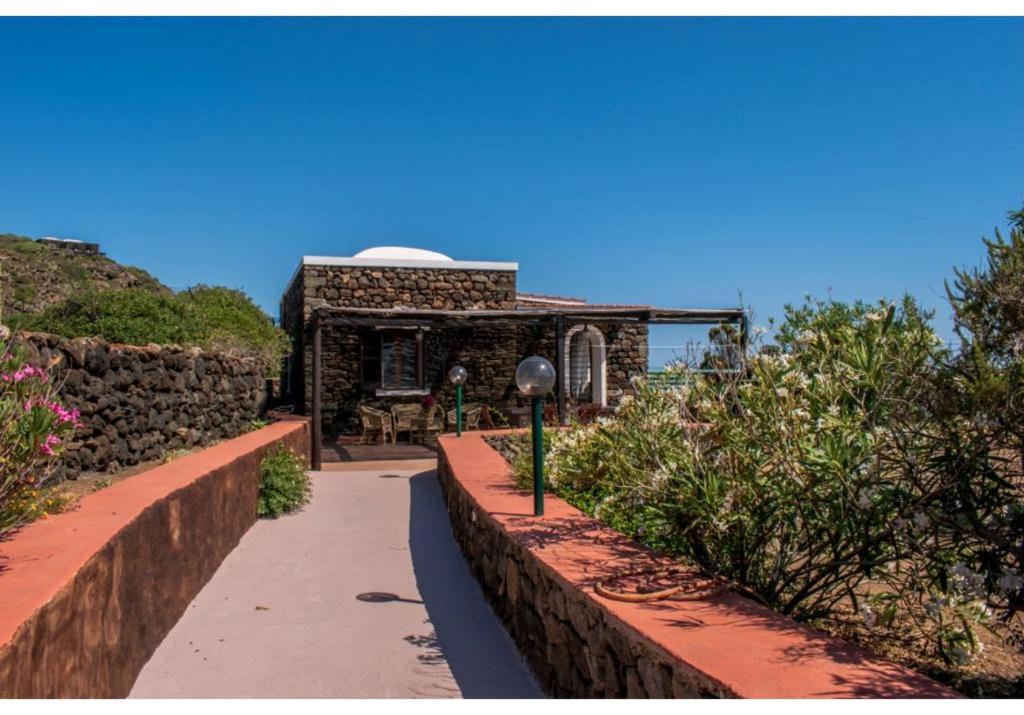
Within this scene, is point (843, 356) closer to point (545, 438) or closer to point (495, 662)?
point (495, 662)

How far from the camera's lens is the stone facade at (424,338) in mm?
15211

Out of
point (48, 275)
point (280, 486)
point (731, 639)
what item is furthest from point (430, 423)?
point (48, 275)

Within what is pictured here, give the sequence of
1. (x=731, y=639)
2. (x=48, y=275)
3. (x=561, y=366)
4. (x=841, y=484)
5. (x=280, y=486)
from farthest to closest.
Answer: (x=48, y=275) → (x=561, y=366) → (x=280, y=486) → (x=841, y=484) → (x=731, y=639)

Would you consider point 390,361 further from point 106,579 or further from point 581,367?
point 106,579

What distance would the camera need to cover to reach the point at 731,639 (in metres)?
2.23

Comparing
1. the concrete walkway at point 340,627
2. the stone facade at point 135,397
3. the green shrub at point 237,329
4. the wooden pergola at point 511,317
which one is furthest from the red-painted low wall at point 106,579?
the wooden pergola at point 511,317

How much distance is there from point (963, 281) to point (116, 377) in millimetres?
7119

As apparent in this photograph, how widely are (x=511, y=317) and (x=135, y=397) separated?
8.02m

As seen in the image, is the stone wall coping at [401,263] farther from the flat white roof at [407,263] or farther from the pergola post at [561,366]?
the pergola post at [561,366]

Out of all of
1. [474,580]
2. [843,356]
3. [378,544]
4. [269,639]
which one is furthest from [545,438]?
[843,356]

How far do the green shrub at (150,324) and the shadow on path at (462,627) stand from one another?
18.3 feet

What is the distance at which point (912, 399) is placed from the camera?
269 centimetres

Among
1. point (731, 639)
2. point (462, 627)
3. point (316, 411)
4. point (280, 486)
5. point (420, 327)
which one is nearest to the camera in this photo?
point (731, 639)

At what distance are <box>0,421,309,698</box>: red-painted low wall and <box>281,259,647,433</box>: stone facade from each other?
9.32 metres
